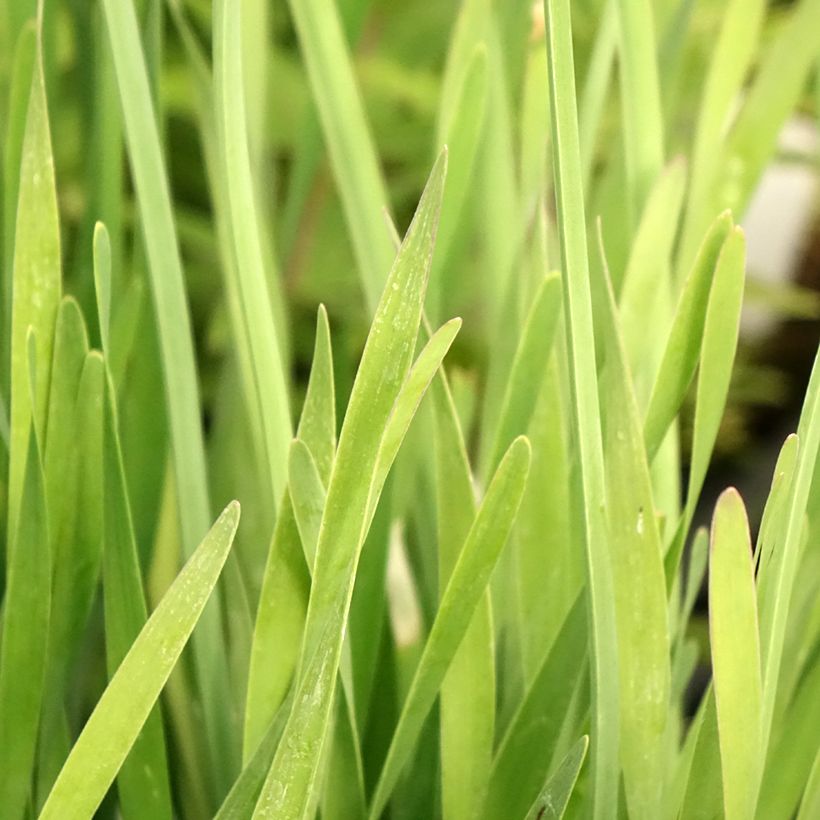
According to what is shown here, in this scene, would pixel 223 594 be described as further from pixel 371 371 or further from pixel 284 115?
pixel 284 115

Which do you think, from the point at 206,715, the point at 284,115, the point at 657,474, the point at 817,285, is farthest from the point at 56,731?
A: the point at 817,285

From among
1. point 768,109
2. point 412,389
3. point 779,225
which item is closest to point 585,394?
point 412,389

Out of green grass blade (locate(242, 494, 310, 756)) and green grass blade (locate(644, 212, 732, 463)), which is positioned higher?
green grass blade (locate(644, 212, 732, 463))

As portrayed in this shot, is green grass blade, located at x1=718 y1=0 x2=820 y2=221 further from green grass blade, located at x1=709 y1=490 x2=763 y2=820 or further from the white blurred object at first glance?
the white blurred object

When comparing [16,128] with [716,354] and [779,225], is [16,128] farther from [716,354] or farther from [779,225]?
[779,225]

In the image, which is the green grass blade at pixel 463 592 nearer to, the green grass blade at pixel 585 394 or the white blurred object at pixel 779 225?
Answer: the green grass blade at pixel 585 394

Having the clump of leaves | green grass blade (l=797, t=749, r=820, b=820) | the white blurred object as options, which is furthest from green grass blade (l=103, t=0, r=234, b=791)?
the white blurred object

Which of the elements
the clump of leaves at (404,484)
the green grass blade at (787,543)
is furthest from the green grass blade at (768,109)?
the green grass blade at (787,543)
